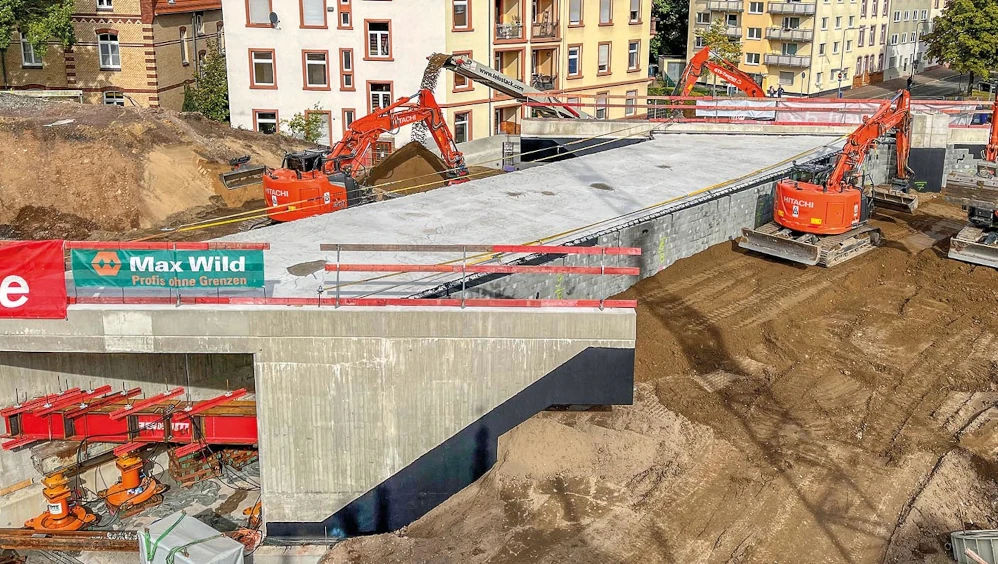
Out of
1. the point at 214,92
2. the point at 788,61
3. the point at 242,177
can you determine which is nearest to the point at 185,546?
the point at 242,177

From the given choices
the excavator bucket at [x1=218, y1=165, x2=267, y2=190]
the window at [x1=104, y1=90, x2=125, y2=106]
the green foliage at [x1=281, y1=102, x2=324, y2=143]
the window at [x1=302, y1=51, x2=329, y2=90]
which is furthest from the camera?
the window at [x1=104, y1=90, x2=125, y2=106]

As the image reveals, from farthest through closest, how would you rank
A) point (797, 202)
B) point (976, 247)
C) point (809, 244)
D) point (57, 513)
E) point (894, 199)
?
1. point (894, 199)
2. point (797, 202)
3. point (976, 247)
4. point (809, 244)
5. point (57, 513)

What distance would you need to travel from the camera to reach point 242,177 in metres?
30.7

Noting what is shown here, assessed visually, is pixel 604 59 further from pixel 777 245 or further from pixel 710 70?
pixel 777 245

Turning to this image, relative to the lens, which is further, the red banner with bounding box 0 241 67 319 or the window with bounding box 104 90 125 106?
the window with bounding box 104 90 125 106

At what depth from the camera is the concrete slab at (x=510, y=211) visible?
58.4 ft

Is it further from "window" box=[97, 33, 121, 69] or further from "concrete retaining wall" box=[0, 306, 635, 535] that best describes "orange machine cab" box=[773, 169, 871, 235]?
"window" box=[97, 33, 121, 69]

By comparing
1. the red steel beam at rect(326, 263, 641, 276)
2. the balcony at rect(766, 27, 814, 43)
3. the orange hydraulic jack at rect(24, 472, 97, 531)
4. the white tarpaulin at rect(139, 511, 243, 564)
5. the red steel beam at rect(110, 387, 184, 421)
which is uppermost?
the balcony at rect(766, 27, 814, 43)

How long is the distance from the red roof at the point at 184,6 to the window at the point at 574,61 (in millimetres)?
18711

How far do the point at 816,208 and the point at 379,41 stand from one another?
74.3 feet

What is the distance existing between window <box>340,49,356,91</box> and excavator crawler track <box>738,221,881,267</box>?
2152 cm

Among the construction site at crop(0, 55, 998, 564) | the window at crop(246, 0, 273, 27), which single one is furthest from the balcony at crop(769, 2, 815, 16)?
the construction site at crop(0, 55, 998, 564)

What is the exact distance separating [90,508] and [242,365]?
3882 mm

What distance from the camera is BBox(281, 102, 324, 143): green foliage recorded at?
40.4 m
